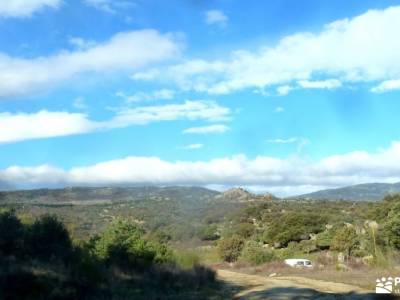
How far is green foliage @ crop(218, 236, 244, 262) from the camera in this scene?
2009 inches

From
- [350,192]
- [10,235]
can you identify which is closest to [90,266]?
[10,235]

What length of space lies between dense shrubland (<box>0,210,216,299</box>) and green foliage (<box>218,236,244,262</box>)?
856 inches

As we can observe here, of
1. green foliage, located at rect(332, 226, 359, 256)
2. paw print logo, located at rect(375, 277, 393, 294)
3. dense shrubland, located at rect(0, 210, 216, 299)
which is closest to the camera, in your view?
dense shrubland, located at rect(0, 210, 216, 299)

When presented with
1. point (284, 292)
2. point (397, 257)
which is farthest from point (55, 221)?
point (397, 257)

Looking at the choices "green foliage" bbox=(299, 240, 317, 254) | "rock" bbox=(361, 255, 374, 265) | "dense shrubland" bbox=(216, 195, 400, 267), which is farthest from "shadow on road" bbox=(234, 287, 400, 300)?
"green foliage" bbox=(299, 240, 317, 254)

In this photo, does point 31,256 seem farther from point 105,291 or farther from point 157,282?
point 157,282

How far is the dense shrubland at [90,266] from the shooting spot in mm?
16938

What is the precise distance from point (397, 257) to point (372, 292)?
13683 millimetres

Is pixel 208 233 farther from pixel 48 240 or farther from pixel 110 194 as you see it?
pixel 48 240

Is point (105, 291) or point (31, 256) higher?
point (31, 256)

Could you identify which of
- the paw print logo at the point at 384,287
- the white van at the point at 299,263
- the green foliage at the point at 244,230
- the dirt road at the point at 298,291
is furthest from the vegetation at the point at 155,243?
the paw print logo at the point at 384,287

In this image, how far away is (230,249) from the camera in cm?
5153

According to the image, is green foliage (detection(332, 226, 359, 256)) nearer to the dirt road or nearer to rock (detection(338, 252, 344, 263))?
rock (detection(338, 252, 344, 263))

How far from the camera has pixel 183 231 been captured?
53812mm
